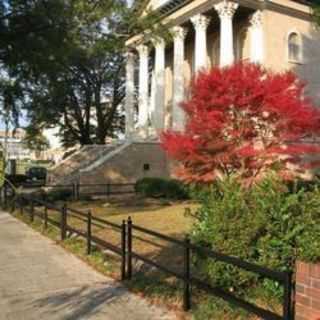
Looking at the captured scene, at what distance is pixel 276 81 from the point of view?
19609 millimetres

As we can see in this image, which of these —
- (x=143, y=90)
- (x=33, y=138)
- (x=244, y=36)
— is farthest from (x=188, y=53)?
(x=33, y=138)

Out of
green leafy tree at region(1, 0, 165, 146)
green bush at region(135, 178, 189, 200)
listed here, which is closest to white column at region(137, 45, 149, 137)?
green bush at region(135, 178, 189, 200)

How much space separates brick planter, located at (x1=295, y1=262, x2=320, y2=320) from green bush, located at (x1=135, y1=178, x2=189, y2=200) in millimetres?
21658

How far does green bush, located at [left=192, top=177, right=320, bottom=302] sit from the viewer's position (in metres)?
6.71

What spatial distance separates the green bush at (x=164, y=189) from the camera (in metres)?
27.6

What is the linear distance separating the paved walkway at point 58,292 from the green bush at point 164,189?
1534 cm

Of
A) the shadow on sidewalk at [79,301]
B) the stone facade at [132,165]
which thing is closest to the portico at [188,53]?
the stone facade at [132,165]

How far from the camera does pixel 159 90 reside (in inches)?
1507

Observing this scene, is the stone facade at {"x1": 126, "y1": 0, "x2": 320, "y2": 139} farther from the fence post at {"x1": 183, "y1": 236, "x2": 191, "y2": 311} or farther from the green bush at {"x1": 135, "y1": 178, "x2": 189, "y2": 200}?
the fence post at {"x1": 183, "y1": 236, "x2": 191, "y2": 311}

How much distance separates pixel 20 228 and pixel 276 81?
9.67 meters

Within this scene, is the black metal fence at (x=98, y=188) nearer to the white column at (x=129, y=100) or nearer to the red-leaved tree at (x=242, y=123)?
the white column at (x=129, y=100)

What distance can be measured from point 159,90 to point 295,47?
9551 mm

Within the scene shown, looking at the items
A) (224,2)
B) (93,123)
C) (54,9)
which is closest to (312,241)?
(54,9)

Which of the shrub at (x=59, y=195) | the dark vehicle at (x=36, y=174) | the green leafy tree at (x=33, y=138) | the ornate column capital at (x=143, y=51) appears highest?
the ornate column capital at (x=143, y=51)
